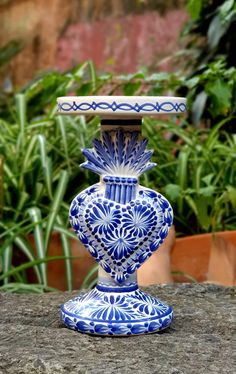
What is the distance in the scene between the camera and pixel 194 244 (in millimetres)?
2238

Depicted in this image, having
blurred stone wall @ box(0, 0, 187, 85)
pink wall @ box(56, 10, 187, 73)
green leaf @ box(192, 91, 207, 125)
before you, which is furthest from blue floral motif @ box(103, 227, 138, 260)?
pink wall @ box(56, 10, 187, 73)

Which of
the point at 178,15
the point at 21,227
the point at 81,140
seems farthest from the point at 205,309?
the point at 178,15

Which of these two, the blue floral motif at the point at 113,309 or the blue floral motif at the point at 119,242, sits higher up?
the blue floral motif at the point at 119,242

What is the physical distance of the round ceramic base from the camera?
1.31 metres

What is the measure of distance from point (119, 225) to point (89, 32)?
15.2ft

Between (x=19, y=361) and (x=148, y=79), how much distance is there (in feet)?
5.02

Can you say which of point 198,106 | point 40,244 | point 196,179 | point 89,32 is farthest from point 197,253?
point 89,32

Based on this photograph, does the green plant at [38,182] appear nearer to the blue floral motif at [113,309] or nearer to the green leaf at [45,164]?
the green leaf at [45,164]

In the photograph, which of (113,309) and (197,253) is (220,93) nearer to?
(197,253)

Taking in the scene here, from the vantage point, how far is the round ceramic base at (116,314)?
131 cm

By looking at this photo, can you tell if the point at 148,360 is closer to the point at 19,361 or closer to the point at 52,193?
the point at 19,361

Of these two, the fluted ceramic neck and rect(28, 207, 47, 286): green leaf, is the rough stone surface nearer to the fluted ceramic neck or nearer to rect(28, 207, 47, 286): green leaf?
the fluted ceramic neck

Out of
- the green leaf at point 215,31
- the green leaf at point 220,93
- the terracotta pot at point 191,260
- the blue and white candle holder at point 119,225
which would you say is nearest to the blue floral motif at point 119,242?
the blue and white candle holder at point 119,225

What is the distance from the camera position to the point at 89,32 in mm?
5805
